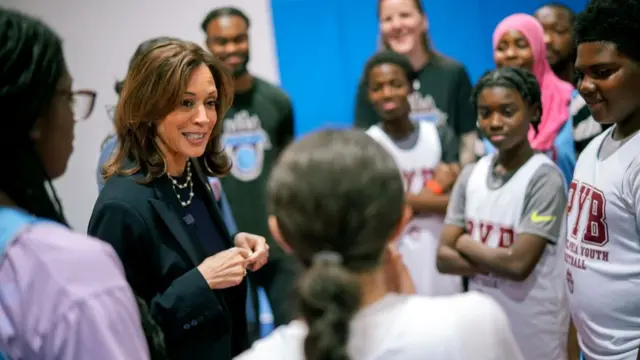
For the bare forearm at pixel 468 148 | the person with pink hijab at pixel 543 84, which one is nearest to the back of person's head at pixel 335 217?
the person with pink hijab at pixel 543 84

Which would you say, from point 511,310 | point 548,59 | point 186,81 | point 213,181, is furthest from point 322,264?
point 548,59

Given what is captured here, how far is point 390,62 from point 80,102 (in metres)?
2.28

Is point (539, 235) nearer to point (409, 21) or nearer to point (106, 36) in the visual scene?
point (409, 21)

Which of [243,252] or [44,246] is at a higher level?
[44,246]

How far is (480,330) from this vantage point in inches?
41.6

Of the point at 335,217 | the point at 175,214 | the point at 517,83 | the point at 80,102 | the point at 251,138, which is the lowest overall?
the point at 251,138

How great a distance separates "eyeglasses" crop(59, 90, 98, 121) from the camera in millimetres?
1160

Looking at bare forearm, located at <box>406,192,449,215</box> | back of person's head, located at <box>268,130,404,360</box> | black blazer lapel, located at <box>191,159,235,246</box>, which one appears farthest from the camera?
bare forearm, located at <box>406,192,449,215</box>

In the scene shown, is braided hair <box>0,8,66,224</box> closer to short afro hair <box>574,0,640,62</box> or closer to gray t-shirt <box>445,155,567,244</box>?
short afro hair <box>574,0,640,62</box>

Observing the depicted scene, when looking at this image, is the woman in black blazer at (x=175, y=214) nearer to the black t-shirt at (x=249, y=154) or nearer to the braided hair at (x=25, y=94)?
the braided hair at (x=25, y=94)

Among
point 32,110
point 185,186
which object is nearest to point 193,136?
point 185,186

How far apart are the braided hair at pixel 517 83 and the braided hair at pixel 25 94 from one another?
1885mm

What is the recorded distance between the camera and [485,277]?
8.53 feet

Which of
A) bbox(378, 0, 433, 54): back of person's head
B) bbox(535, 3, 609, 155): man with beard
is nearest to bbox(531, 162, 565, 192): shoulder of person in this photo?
bbox(535, 3, 609, 155): man with beard
